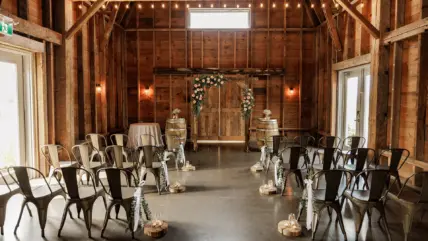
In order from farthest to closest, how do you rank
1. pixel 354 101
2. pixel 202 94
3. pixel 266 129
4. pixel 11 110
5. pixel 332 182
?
pixel 202 94 < pixel 266 129 < pixel 354 101 < pixel 11 110 < pixel 332 182

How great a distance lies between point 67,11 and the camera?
21.2 feet

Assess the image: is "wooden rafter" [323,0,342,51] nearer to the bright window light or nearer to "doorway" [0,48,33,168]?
the bright window light

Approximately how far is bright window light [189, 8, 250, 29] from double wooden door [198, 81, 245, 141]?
1950mm

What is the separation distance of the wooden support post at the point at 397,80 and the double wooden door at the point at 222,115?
215 inches

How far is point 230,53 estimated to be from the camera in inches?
425

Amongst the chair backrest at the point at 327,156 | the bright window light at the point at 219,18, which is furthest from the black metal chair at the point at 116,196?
the bright window light at the point at 219,18

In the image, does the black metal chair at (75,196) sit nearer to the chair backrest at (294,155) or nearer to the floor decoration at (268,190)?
the floor decoration at (268,190)

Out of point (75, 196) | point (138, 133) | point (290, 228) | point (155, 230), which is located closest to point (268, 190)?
point (290, 228)

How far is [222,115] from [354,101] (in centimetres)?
429

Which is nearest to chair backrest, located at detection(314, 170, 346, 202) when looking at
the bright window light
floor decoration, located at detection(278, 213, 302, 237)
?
floor decoration, located at detection(278, 213, 302, 237)

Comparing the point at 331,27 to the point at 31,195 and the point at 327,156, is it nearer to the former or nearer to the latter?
the point at 327,156

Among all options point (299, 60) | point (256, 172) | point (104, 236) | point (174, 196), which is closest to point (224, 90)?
point (299, 60)

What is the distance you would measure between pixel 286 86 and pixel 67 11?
6968mm

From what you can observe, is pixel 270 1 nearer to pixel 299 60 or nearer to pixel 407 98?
pixel 299 60
